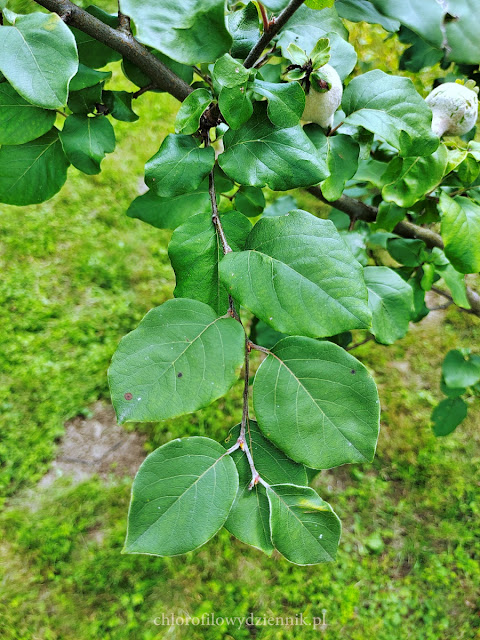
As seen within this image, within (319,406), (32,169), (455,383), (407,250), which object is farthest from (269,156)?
(455,383)

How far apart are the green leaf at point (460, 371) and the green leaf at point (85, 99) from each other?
3.60 ft

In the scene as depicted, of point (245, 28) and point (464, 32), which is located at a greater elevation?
point (464, 32)

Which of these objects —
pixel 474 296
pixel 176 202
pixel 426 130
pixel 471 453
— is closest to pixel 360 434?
pixel 426 130

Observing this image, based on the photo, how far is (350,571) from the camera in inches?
63.6

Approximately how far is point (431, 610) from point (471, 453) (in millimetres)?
570

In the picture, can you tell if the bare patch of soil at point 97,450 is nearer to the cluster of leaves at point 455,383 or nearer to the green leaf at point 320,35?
the cluster of leaves at point 455,383

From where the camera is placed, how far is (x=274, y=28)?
1.66 feet

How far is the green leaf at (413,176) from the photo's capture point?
645mm

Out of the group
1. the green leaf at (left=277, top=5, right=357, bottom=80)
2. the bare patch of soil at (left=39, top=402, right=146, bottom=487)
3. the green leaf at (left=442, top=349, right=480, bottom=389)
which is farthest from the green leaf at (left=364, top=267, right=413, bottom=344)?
the bare patch of soil at (left=39, top=402, right=146, bottom=487)

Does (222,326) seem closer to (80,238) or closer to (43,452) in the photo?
(43,452)

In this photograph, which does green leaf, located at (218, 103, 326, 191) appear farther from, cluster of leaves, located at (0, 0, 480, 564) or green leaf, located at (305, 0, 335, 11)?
green leaf, located at (305, 0, 335, 11)

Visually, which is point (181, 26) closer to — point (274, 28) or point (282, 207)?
point (274, 28)

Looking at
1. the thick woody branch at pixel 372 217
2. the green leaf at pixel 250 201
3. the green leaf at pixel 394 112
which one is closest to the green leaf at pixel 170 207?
the green leaf at pixel 250 201

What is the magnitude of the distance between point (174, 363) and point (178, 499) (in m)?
0.14
